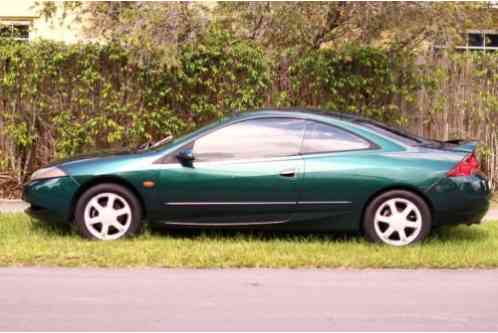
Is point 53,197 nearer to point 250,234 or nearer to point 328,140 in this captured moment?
point 250,234

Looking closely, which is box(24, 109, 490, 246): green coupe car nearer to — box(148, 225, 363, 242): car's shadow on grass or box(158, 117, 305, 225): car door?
box(158, 117, 305, 225): car door

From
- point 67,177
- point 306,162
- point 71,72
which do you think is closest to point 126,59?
point 71,72

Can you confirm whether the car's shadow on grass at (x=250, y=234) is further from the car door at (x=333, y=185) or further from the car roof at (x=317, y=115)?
the car roof at (x=317, y=115)

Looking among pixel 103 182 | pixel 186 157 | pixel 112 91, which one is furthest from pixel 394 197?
pixel 112 91

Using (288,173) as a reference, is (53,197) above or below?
below

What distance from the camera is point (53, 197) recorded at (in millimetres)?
8195

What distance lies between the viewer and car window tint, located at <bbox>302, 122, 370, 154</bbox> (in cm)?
815

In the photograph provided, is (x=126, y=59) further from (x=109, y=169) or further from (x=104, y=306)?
(x=104, y=306)

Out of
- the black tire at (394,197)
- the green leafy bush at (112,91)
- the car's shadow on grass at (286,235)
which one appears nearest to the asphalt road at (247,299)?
the black tire at (394,197)

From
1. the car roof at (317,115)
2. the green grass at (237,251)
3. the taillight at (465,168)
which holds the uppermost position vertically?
the car roof at (317,115)

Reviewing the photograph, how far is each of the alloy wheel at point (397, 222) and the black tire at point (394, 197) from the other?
0.02 meters

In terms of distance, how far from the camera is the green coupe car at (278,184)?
7.97 metres

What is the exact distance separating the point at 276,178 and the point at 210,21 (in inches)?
147

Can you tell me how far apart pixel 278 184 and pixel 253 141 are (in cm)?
52
